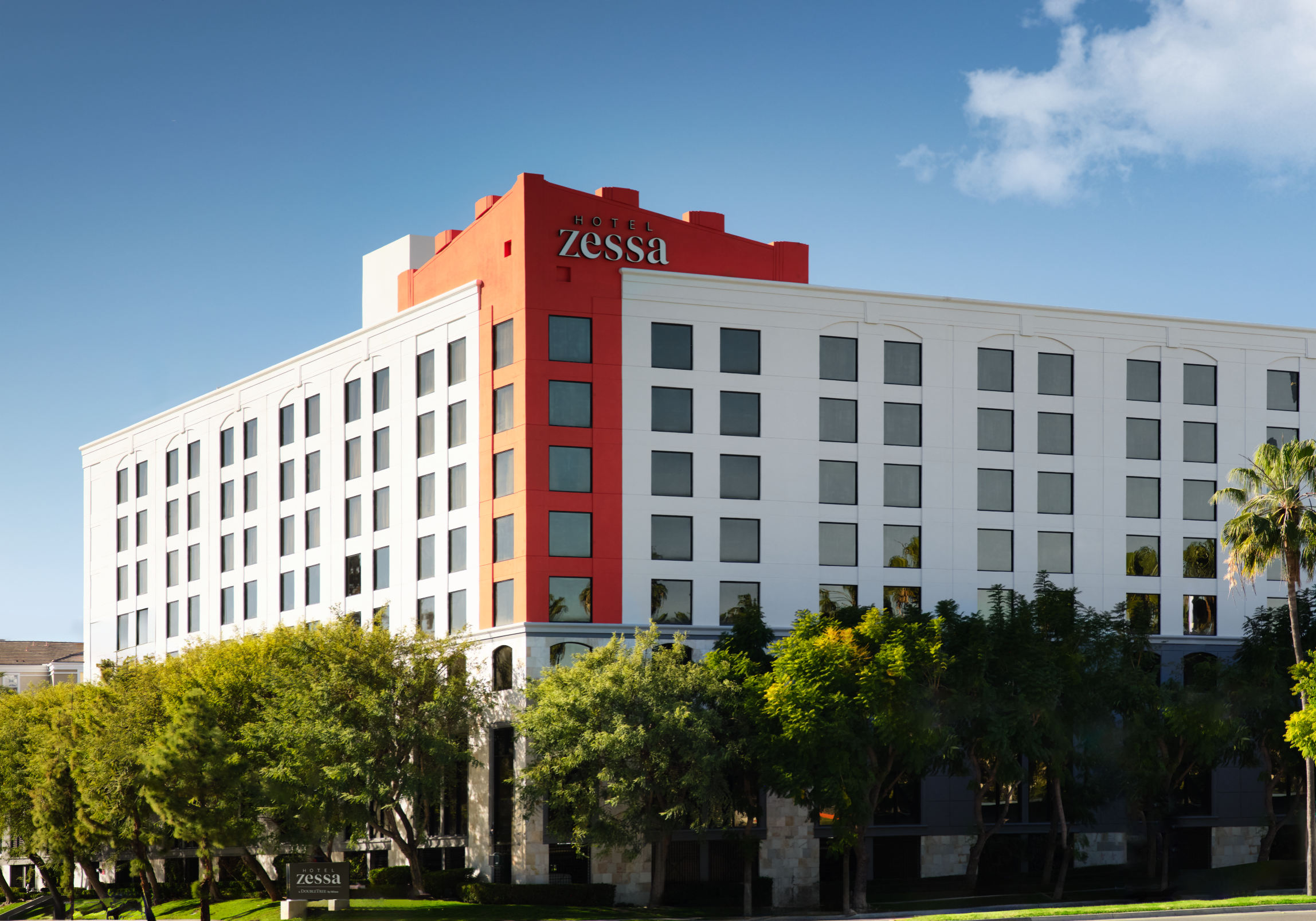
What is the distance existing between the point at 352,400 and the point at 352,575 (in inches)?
355

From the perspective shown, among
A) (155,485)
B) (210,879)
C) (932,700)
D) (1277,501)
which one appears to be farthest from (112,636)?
(1277,501)

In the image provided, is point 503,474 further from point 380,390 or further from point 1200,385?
point 1200,385

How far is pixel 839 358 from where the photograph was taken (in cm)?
7081

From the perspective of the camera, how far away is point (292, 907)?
186ft

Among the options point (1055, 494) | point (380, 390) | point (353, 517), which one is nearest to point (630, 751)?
point (353, 517)

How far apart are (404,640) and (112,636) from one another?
42784 mm

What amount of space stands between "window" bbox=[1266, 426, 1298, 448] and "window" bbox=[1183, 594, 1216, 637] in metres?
8.69

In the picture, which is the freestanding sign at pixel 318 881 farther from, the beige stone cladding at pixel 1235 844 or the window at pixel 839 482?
the beige stone cladding at pixel 1235 844

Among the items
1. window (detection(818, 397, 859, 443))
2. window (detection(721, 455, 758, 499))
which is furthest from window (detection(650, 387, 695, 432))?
window (detection(818, 397, 859, 443))

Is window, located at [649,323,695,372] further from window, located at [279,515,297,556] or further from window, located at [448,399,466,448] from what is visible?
window, located at [279,515,297,556]

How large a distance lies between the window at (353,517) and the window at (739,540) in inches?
788

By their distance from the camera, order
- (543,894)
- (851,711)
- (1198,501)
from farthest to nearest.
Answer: (1198,501) < (543,894) < (851,711)

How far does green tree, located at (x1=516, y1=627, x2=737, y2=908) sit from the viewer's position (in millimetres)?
55625

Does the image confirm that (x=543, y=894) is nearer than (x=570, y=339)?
Yes
